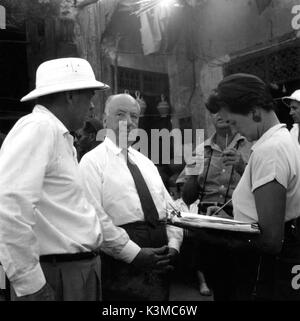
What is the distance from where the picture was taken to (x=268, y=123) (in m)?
2.27

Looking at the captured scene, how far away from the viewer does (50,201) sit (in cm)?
215

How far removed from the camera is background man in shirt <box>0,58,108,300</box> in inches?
76.8

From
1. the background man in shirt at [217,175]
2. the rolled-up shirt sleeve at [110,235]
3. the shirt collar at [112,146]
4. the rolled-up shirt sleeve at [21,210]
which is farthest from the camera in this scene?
the background man in shirt at [217,175]

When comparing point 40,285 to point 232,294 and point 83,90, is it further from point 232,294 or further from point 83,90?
point 232,294

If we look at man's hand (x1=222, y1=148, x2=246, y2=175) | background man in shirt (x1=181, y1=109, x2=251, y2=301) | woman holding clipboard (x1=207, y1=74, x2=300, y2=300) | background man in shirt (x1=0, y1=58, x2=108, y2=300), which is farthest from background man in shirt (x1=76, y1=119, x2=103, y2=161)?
woman holding clipboard (x1=207, y1=74, x2=300, y2=300)

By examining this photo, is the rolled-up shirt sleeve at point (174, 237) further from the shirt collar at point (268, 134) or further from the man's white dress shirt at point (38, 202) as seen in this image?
the shirt collar at point (268, 134)

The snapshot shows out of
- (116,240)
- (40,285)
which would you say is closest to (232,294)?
Result: (116,240)

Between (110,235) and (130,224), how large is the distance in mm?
212

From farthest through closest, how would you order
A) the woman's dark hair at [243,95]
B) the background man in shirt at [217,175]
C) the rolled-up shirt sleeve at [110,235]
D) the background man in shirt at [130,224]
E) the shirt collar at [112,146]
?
the background man in shirt at [217,175]
the shirt collar at [112,146]
the background man in shirt at [130,224]
the rolled-up shirt sleeve at [110,235]
the woman's dark hair at [243,95]

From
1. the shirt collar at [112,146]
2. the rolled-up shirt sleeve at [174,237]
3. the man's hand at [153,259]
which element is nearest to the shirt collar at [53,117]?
the shirt collar at [112,146]

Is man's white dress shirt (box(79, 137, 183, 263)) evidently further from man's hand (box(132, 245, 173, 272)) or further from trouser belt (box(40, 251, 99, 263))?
trouser belt (box(40, 251, 99, 263))

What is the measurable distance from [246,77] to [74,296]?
4.33 ft

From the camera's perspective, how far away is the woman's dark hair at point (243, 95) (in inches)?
87.7

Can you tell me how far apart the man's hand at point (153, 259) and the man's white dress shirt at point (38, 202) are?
557 mm
